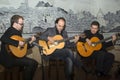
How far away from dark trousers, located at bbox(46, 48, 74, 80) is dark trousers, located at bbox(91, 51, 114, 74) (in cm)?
60

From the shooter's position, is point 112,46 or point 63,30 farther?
point 112,46

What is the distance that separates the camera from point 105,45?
17.4ft

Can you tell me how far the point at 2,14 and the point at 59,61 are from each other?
4.75 feet

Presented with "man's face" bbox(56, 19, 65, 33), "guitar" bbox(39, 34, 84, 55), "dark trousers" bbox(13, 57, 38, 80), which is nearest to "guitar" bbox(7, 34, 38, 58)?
"dark trousers" bbox(13, 57, 38, 80)

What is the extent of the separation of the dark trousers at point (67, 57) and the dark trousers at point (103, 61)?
0.60 metres

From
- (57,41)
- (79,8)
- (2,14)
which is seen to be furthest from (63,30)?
(2,14)

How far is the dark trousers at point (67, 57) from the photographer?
4.59m

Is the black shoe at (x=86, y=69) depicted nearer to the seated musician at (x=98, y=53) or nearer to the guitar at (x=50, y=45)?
the seated musician at (x=98, y=53)

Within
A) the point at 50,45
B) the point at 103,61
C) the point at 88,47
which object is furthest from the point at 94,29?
the point at 50,45

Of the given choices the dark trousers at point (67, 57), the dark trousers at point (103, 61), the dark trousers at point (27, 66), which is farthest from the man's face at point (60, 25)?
the dark trousers at point (27, 66)

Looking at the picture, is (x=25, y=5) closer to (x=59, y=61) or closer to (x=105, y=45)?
(x=59, y=61)

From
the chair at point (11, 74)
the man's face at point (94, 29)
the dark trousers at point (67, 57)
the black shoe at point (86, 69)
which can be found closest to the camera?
the chair at point (11, 74)

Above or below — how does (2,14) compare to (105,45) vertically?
above

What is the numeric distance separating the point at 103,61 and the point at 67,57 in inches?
32.2
